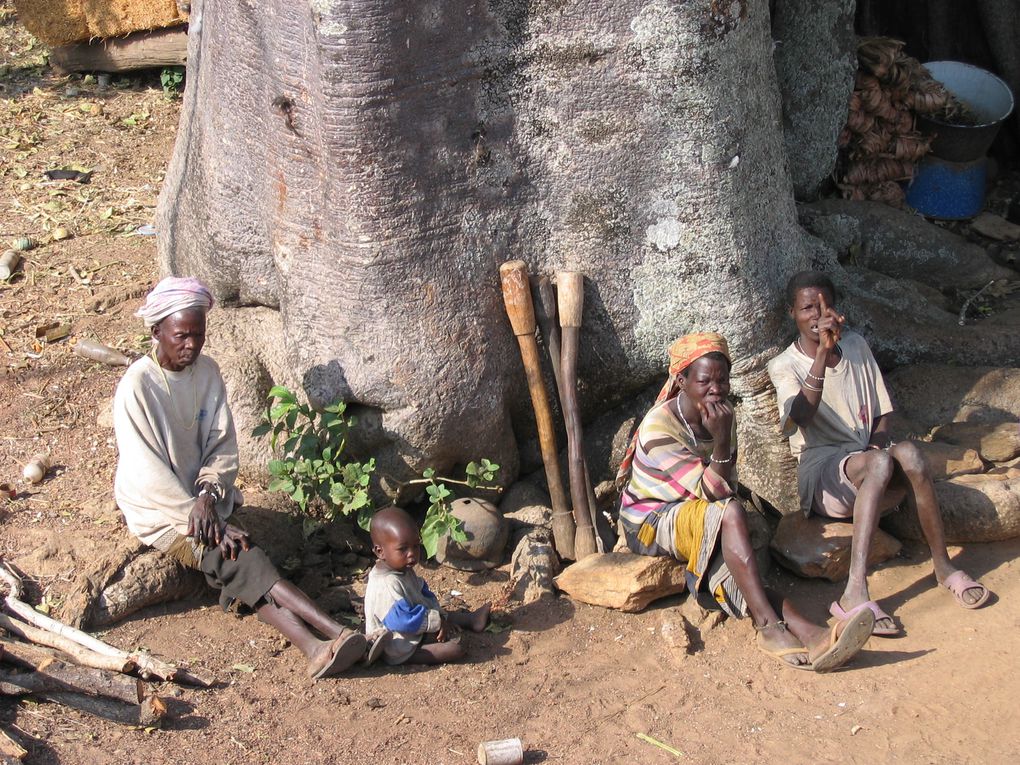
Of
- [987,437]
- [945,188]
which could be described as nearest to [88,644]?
[987,437]

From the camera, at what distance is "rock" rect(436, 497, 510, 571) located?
198 inches

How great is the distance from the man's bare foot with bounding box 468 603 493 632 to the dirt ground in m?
0.04

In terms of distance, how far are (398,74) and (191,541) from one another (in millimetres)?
2011

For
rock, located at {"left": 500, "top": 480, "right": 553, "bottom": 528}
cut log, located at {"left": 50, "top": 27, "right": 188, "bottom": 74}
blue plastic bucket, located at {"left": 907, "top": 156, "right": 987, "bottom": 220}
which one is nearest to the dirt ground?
rock, located at {"left": 500, "top": 480, "right": 553, "bottom": 528}

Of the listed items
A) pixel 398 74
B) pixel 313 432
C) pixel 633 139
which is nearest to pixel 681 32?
pixel 633 139

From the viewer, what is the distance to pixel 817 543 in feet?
16.1

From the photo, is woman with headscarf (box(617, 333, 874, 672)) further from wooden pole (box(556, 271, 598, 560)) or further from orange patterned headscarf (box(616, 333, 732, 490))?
wooden pole (box(556, 271, 598, 560))

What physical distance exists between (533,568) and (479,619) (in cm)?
39

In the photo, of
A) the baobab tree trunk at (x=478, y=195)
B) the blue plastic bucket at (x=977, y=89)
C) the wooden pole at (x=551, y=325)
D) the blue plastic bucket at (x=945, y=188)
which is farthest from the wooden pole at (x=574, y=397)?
the blue plastic bucket at (x=977, y=89)

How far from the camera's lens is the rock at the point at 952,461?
5301 mm

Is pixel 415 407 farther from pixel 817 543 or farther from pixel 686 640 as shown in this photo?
pixel 817 543

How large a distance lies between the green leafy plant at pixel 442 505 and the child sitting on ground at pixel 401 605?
1.32 feet

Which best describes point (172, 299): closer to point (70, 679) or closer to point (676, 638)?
point (70, 679)

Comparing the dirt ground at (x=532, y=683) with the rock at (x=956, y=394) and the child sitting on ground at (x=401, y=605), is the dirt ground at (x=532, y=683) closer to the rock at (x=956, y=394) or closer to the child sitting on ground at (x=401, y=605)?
the child sitting on ground at (x=401, y=605)
